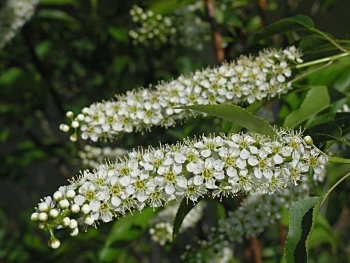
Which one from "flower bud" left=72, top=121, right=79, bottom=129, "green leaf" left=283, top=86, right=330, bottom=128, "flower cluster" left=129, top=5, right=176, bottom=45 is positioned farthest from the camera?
"flower cluster" left=129, top=5, right=176, bottom=45

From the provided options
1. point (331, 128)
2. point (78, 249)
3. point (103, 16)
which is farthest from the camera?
point (103, 16)

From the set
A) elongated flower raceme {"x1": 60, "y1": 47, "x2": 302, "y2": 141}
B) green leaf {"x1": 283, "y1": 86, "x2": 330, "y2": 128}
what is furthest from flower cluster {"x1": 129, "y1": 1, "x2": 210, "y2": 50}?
green leaf {"x1": 283, "y1": 86, "x2": 330, "y2": 128}

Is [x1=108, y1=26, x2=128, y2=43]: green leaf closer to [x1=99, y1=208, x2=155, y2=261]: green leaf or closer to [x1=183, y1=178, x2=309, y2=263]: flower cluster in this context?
[x1=99, y1=208, x2=155, y2=261]: green leaf

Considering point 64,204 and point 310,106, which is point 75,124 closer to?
point 64,204

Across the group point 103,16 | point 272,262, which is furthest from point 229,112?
point 103,16

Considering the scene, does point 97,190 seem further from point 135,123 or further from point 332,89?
point 332,89

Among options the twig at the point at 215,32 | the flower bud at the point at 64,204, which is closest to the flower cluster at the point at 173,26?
the twig at the point at 215,32

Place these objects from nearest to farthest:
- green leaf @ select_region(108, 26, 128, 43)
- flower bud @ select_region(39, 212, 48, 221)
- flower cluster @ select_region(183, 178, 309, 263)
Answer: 1. flower bud @ select_region(39, 212, 48, 221)
2. flower cluster @ select_region(183, 178, 309, 263)
3. green leaf @ select_region(108, 26, 128, 43)
